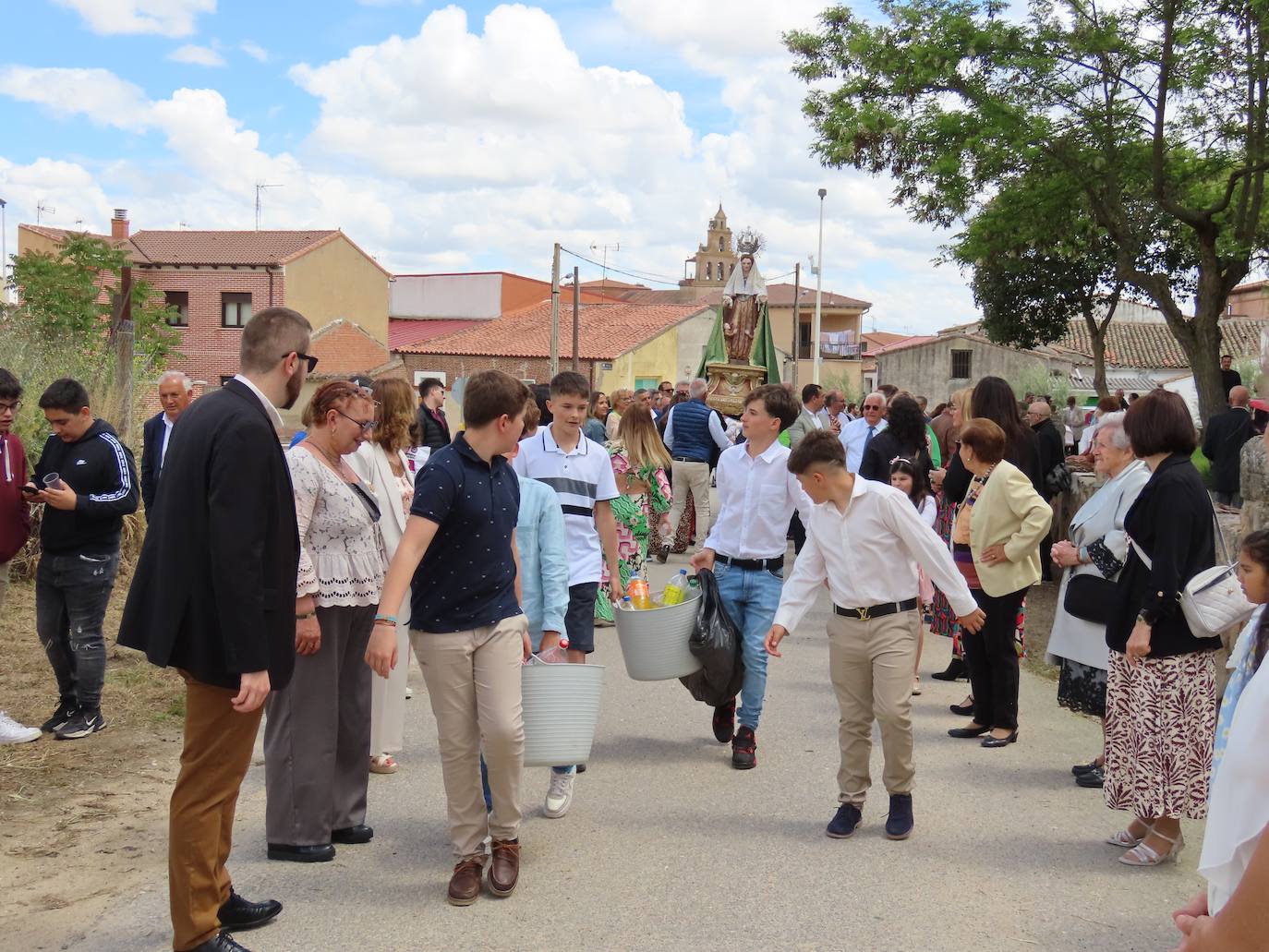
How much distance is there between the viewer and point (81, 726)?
6754 millimetres

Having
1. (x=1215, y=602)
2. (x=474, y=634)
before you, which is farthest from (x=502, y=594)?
(x=1215, y=602)

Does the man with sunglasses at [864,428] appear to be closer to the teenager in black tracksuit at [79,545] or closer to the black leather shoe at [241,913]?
the teenager in black tracksuit at [79,545]

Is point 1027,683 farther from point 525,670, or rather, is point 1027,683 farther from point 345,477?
point 345,477

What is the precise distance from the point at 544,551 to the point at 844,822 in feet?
6.08

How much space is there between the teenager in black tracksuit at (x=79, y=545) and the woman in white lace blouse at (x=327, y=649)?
199cm

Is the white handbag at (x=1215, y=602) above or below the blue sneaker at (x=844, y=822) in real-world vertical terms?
above

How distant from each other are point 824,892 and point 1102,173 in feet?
49.9

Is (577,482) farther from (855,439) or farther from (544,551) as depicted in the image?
(855,439)

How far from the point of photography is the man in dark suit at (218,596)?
371 cm

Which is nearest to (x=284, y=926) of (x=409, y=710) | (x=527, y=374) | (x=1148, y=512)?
(x=409, y=710)

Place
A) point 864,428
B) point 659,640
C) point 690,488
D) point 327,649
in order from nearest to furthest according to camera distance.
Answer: point 327,649 < point 659,640 < point 864,428 < point 690,488

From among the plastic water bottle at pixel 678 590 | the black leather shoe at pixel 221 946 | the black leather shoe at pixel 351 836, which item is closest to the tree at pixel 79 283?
the plastic water bottle at pixel 678 590

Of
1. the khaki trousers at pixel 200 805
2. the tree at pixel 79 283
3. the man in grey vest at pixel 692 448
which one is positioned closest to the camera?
the khaki trousers at pixel 200 805

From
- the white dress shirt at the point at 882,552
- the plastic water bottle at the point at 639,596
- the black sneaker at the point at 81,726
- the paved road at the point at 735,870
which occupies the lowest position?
the paved road at the point at 735,870
